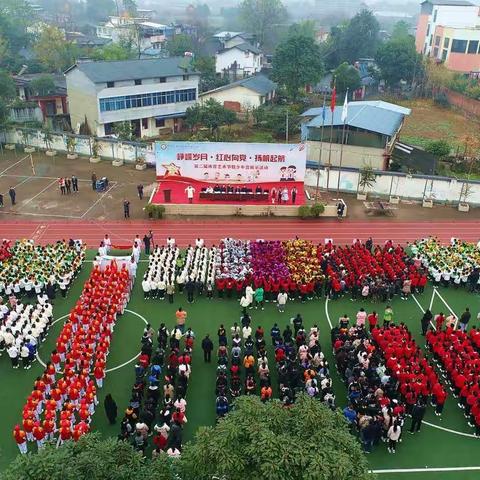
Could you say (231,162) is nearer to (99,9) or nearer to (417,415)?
(417,415)

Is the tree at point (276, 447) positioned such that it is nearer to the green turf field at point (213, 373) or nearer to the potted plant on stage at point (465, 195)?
the green turf field at point (213, 373)

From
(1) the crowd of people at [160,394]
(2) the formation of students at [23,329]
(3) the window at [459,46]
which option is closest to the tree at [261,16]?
(3) the window at [459,46]

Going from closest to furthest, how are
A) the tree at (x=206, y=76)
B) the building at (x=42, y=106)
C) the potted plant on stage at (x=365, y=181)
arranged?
the potted plant on stage at (x=365, y=181) → the building at (x=42, y=106) → the tree at (x=206, y=76)

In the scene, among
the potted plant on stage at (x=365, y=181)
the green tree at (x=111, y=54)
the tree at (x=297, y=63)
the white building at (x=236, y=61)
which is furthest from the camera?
the white building at (x=236, y=61)

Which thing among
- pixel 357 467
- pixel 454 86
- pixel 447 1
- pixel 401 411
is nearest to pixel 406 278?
pixel 401 411

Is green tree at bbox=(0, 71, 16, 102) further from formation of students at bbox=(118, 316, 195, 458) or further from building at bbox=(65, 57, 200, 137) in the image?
formation of students at bbox=(118, 316, 195, 458)

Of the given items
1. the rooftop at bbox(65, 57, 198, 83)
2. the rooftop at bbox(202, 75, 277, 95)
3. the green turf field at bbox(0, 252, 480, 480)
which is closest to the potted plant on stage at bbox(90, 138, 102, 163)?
the rooftop at bbox(65, 57, 198, 83)
